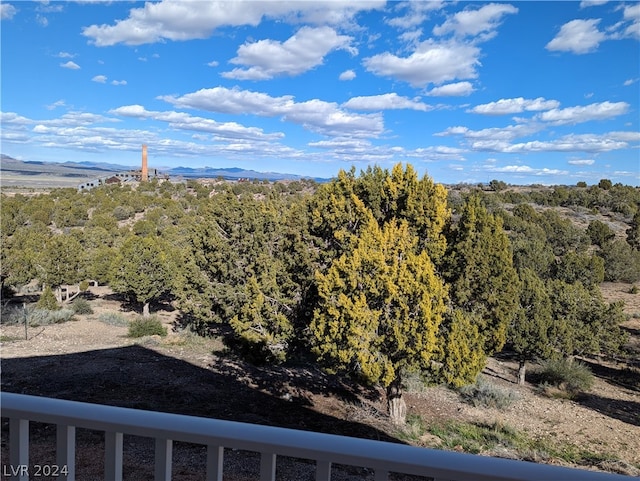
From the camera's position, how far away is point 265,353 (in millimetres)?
11531

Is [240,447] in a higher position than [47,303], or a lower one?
higher

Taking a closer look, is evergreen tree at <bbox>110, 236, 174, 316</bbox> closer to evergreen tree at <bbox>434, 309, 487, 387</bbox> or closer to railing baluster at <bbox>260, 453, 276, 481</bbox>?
evergreen tree at <bbox>434, 309, 487, 387</bbox>

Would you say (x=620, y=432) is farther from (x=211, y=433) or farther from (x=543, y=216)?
(x=543, y=216)

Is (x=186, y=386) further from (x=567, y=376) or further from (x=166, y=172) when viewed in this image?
(x=166, y=172)

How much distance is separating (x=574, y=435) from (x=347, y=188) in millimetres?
8020

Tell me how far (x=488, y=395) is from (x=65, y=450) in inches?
504

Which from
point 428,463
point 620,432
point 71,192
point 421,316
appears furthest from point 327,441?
point 71,192

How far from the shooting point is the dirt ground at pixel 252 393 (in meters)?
9.49

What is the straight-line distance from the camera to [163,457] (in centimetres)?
127

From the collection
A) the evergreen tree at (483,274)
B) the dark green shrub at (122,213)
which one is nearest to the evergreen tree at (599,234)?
the evergreen tree at (483,274)

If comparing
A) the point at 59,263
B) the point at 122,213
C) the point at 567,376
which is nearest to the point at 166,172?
the point at 122,213

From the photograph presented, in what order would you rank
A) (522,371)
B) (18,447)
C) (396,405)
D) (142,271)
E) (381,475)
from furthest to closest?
(142,271) < (522,371) < (396,405) < (18,447) < (381,475)

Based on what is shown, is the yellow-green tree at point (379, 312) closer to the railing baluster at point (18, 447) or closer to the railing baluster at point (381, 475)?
the railing baluster at point (18, 447)

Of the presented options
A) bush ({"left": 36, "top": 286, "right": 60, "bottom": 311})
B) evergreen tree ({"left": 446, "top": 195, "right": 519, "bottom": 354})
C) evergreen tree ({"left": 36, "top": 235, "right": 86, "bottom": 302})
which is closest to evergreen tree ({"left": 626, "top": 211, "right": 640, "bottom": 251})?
evergreen tree ({"left": 446, "top": 195, "right": 519, "bottom": 354})
